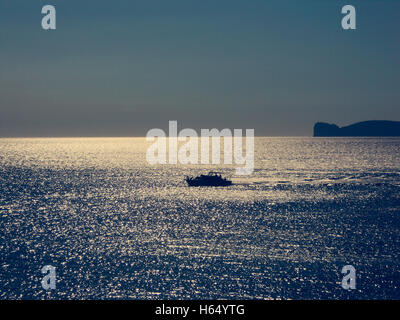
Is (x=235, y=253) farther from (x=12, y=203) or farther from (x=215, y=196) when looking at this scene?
(x=12, y=203)

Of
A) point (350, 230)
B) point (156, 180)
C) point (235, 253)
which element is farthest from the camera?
point (156, 180)

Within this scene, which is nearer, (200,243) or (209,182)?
(200,243)

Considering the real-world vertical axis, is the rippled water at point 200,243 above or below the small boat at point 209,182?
below

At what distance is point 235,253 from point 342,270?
1397 cm

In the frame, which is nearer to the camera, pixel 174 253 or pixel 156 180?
pixel 174 253

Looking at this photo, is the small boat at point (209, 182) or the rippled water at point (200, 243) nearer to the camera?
the rippled water at point (200, 243)

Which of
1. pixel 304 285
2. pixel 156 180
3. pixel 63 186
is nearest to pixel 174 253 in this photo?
pixel 304 285

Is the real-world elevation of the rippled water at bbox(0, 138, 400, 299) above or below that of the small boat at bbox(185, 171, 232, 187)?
below

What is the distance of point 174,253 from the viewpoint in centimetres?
5531

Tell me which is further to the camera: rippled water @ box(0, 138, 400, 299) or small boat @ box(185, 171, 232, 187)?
small boat @ box(185, 171, 232, 187)

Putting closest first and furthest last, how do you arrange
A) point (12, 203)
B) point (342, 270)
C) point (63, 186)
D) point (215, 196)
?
1. point (342, 270)
2. point (12, 203)
3. point (215, 196)
4. point (63, 186)

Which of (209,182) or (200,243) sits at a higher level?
(209,182)
